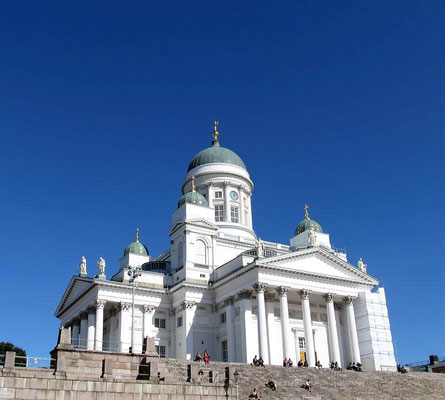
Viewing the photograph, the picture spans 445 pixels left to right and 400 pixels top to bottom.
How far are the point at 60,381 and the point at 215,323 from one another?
990 inches

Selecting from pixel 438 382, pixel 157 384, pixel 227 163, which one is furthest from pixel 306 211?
pixel 157 384

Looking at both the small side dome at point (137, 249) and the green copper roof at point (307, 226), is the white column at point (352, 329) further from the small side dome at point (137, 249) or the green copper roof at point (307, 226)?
the small side dome at point (137, 249)

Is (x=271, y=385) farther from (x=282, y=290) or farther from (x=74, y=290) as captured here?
(x=74, y=290)

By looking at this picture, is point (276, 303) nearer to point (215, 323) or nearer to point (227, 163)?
point (215, 323)

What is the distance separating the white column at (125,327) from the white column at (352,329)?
18.8 meters

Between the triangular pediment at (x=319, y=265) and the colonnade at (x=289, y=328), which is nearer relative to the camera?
the colonnade at (x=289, y=328)

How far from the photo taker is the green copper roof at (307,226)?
61156mm

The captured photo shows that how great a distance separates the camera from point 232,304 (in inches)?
1859

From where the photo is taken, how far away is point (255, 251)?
51.2 m

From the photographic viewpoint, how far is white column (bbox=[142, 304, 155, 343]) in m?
48.7

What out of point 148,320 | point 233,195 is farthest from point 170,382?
point 233,195

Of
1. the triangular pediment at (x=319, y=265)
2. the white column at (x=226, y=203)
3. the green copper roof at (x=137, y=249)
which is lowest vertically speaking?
the triangular pediment at (x=319, y=265)

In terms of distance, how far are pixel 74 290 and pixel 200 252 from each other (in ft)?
42.0

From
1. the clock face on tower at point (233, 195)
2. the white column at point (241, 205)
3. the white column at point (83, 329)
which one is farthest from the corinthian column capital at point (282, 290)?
the clock face on tower at point (233, 195)
